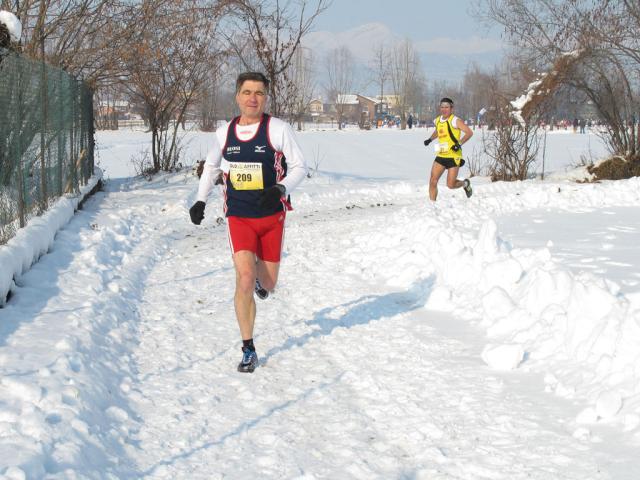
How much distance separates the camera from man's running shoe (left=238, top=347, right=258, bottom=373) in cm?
485

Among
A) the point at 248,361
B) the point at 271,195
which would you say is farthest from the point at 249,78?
the point at 248,361

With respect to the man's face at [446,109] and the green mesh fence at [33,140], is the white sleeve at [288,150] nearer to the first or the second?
the green mesh fence at [33,140]

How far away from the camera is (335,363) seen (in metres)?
5.00

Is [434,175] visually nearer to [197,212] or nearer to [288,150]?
[288,150]

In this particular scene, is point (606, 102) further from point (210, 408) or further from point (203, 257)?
point (210, 408)

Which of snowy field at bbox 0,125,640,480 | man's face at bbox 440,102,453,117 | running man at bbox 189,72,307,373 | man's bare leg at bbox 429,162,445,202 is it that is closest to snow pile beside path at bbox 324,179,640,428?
snowy field at bbox 0,125,640,480

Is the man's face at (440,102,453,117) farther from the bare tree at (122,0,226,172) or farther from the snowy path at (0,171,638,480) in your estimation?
the bare tree at (122,0,226,172)

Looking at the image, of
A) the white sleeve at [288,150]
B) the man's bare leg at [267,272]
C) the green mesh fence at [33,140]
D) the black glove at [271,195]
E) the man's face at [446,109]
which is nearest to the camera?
the black glove at [271,195]

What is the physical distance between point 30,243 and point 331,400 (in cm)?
412

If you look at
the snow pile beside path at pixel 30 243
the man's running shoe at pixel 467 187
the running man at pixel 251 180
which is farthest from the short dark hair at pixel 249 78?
the man's running shoe at pixel 467 187

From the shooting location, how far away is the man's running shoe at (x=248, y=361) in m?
4.85

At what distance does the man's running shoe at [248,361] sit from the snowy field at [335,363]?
76 mm

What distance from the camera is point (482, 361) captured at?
5.02 m

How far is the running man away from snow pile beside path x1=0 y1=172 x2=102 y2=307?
198cm
